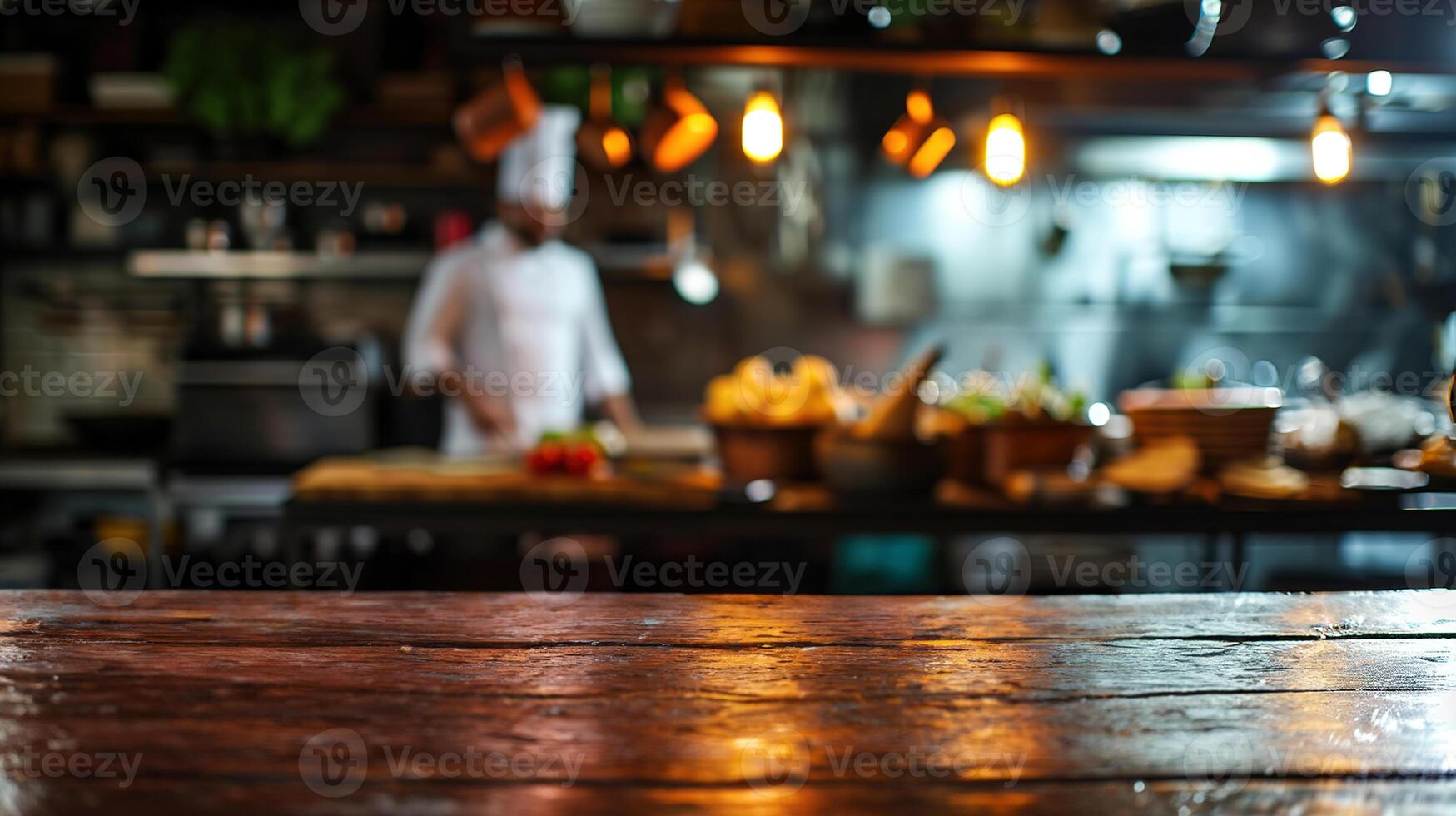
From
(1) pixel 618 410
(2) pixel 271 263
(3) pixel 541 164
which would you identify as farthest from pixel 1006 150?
(2) pixel 271 263

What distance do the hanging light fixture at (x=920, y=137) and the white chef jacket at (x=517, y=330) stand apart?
54.7 inches

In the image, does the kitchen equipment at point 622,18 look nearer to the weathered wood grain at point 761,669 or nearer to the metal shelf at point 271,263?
the weathered wood grain at point 761,669

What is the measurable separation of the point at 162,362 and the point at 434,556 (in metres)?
2.07

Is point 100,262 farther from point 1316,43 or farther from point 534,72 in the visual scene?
point 1316,43

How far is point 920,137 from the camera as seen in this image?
2934mm

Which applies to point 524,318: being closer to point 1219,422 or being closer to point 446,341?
point 446,341

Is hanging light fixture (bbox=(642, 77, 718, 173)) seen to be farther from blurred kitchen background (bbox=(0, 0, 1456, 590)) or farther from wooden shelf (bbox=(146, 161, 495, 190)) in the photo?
wooden shelf (bbox=(146, 161, 495, 190))

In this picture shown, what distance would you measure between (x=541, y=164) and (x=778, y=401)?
1.83m

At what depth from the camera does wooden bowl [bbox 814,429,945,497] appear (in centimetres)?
217

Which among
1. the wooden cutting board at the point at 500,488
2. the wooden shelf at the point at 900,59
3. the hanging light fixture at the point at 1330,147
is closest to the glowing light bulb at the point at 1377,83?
the hanging light fixture at the point at 1330,147

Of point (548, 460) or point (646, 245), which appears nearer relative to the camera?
point (548, 460)

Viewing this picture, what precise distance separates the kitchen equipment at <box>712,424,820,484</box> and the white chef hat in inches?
63.4

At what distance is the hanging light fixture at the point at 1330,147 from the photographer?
Answer: 7.79ft

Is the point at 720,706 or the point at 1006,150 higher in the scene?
the point at 1006,150
